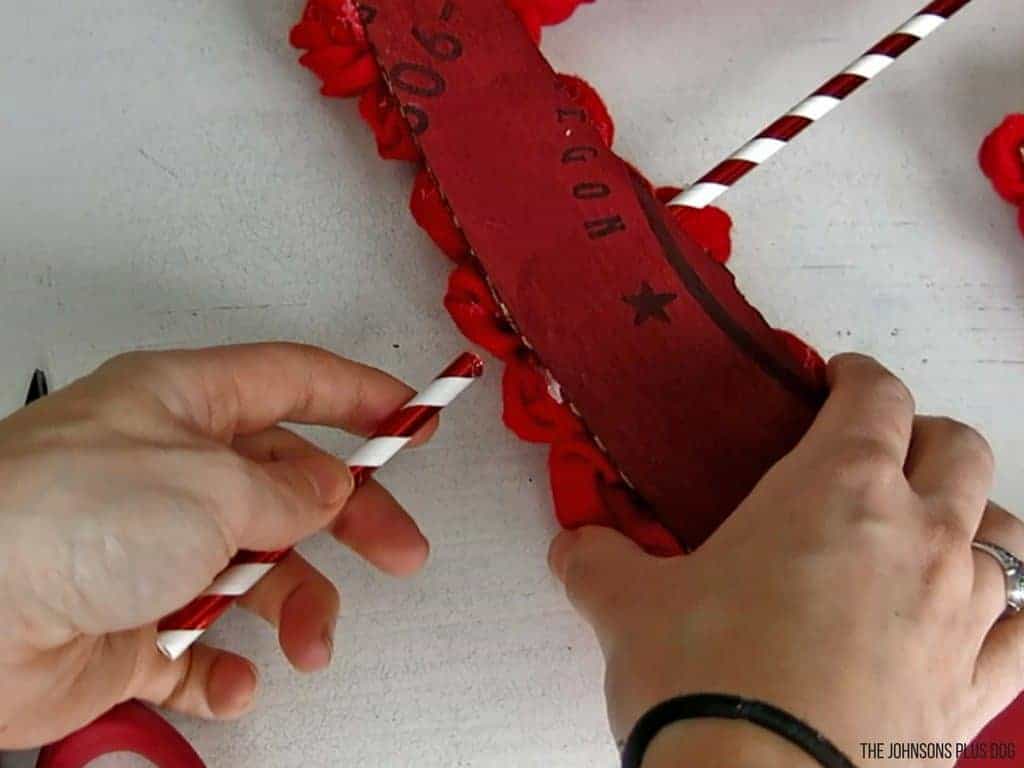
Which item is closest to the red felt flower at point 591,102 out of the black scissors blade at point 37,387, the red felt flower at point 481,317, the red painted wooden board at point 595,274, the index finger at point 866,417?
the red painted wooden board at point 595,274

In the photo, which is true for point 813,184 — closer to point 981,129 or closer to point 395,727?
point 981,129

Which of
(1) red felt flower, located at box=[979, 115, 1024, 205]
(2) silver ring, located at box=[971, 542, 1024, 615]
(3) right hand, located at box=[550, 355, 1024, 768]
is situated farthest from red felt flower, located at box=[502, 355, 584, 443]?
(1) red felt flower, located at box=[979, 115, 1024, 205]

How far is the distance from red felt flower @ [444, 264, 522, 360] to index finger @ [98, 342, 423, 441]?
5 centimetres

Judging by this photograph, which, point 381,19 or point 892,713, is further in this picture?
point 381,19

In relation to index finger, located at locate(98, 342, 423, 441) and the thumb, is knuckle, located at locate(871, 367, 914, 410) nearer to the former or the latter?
the thumb

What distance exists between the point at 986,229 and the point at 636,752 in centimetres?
44

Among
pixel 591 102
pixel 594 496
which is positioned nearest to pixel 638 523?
pixel 594 496

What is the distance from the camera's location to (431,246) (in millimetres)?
712

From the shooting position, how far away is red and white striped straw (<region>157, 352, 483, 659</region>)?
1.86 ft

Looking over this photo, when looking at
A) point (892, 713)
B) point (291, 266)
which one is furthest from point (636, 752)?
point (291, 266)

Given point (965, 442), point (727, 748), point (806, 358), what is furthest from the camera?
point (806, 358)

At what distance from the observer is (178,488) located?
20.0 inches

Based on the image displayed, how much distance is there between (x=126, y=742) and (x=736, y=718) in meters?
0.32

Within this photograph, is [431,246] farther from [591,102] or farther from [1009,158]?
[1009,158]
